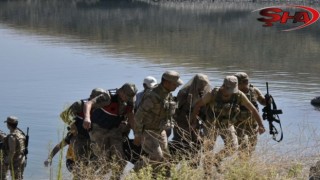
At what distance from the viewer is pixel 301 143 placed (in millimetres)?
9945

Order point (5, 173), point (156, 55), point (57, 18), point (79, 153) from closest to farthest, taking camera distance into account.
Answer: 1. point (79, 153)
2. point (5, 173)
3. point (156, 55)
4. point (57, 18)

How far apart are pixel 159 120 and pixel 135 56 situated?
28.2 metres

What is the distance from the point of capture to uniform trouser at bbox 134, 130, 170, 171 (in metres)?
9.77

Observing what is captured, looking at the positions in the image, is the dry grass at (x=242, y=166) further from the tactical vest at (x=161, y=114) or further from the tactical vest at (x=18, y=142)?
the tactical vest at (x=18, y=142)

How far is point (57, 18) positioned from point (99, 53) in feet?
93.0

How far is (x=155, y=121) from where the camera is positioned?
987 cm

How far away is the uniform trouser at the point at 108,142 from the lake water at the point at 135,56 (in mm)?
491

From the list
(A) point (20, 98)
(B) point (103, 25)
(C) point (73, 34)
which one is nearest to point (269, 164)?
(A) point (20, 98)

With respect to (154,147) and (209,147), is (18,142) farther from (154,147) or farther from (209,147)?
(209,147)

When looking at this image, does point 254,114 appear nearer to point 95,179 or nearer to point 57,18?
point 95,179

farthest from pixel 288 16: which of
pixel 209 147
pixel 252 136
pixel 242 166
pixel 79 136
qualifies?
pixel 242 166

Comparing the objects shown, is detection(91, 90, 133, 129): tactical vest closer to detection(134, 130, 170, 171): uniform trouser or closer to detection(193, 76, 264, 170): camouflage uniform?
detection(134, 130, 170, 171): uniform trouser

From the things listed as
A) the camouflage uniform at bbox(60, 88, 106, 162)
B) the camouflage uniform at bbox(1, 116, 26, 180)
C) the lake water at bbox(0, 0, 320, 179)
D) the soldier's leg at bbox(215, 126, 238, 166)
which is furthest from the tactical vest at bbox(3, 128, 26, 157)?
the soldier's leg at bbox(215, 126, 238, 166)

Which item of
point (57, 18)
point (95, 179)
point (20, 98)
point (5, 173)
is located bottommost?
point (57, 18)
